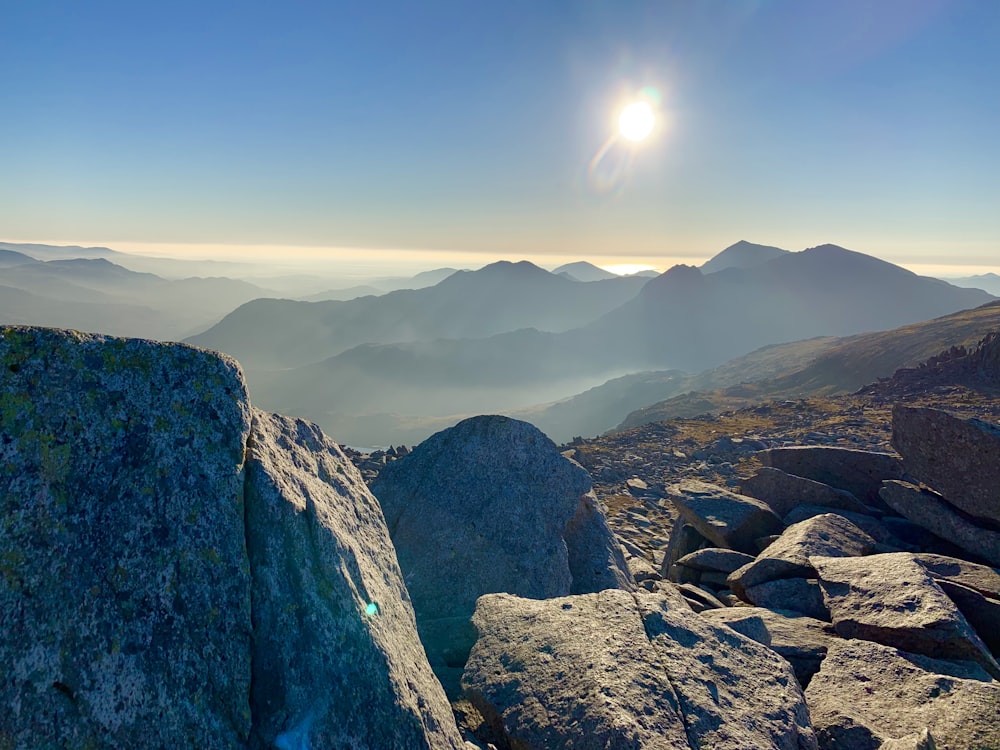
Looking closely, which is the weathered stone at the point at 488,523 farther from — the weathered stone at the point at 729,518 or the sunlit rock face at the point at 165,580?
the sunlit rock face at the point at 165,580

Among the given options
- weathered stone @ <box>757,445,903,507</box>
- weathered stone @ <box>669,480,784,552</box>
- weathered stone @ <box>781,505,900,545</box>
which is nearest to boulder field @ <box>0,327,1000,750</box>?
weathered stone @ <box>781,505,900,545</box>

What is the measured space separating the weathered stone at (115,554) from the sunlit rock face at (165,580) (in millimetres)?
11

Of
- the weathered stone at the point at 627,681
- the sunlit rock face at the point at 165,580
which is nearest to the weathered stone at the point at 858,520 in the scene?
the weathered stone at the point at 627,681

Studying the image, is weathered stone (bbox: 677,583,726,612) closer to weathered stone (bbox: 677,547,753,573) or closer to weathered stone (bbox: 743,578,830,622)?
weathered stone (bbox: 743,578,830,622)

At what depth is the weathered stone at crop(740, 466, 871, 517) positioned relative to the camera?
1403 centimetres

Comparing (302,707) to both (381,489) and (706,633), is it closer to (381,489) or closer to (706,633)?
(706,633)

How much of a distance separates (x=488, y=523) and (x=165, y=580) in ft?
24.0

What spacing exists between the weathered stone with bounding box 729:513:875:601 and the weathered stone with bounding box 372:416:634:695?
253 centimetres

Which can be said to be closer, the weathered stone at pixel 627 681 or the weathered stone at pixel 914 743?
the weathered stone at pixel 914 743

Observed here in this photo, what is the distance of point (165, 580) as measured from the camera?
4.10 meters

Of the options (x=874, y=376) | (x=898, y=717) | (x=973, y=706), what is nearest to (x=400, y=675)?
(x=898, y=717)

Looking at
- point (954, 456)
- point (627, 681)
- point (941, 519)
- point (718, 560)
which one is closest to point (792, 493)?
point (941, 519)

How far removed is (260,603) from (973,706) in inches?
315

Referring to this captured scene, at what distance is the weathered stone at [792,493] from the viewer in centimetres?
1403
